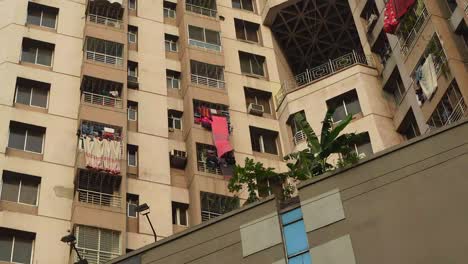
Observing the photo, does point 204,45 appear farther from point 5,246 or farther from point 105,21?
point 5,246

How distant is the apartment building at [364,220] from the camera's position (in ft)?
87.8

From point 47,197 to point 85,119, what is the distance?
194 inches

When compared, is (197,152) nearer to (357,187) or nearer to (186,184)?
(186,184)

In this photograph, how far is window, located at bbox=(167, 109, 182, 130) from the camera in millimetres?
46750

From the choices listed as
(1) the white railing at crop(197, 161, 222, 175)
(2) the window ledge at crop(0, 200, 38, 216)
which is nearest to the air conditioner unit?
(1) the white railing at crop(197, 161, 222, 175)

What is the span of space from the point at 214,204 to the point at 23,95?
462 inches

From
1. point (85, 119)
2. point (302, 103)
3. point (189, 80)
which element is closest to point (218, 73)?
point (189, 80)

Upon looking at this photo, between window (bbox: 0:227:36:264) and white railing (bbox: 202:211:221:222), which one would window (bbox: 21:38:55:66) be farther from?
white railing (bbox: 202:211:221:222)

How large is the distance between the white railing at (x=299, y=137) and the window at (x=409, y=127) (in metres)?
5.60

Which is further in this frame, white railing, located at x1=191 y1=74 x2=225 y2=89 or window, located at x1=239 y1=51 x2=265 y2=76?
window, located at x1=239 y1=51 x2=265 y2=76

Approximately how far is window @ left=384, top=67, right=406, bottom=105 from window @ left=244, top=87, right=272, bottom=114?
7.83m

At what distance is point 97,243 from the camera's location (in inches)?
1523

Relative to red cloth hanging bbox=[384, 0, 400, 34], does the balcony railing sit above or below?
below

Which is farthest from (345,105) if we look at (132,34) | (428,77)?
(132,34)
